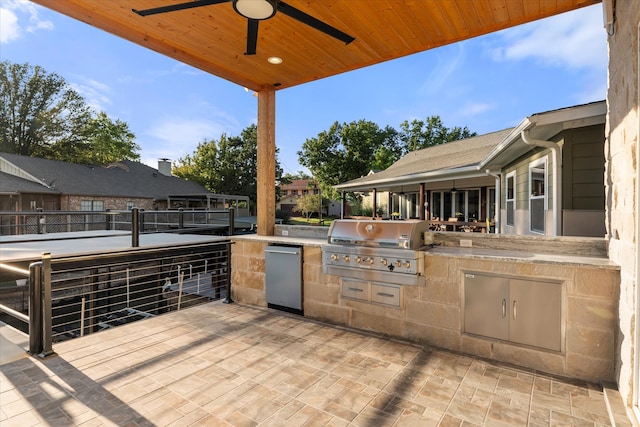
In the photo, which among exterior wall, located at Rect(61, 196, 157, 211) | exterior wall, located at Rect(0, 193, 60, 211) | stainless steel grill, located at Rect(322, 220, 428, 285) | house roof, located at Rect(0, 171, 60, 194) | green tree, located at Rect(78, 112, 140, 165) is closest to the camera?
stainless steel grill, located at Rect(322, 220, 428, 285)

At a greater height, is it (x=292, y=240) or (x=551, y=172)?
(x=551, y=172)

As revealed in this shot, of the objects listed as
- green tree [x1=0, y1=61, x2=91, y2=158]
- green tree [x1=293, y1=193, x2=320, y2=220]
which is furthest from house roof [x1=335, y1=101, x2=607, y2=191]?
green tree [x1=0, y1=61, x2=91, y2=158]

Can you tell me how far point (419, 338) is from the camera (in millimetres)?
3012

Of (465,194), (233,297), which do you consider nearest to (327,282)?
(233,297)

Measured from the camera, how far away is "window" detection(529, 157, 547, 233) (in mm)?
4445

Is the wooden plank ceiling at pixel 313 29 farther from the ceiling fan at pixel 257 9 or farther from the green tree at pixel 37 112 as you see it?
the green tree at pixel 37 112

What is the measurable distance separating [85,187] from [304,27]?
1621 centimetres

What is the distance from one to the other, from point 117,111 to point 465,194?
26354 mm

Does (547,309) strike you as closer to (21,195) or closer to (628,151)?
(628,151)

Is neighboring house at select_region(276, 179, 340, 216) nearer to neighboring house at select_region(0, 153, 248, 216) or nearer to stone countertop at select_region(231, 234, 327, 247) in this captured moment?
neighboring house at select_region(0, 153, 248, 216)

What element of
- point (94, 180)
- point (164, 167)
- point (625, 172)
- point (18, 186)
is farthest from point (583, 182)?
point (164, 167)

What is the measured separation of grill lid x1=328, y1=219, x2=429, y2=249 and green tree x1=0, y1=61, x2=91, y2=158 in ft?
78.7

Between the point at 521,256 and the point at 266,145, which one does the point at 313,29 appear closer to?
the point at 266,145

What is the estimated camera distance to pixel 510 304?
255cm
